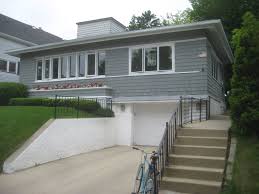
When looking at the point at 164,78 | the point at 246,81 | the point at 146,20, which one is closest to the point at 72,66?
the point at 164,78

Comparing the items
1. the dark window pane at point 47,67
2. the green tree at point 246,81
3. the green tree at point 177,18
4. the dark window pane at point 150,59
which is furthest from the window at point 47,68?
the green tree at point 177,18

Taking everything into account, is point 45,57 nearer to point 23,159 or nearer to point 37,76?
point 37,76

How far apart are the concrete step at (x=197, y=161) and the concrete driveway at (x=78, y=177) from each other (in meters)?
1.30

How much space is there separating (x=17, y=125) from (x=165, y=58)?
7.21m

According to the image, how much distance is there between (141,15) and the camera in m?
52.1

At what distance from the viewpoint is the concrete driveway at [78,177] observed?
7219 millimetres

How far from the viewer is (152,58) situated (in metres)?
14.3

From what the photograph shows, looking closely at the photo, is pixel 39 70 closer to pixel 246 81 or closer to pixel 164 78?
pixel 164 78

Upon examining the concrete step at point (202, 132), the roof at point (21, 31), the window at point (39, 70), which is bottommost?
the concrete step at point (202, 132)

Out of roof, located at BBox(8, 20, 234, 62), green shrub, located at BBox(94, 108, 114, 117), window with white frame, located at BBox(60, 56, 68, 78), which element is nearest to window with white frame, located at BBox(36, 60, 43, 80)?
roof, located at BBox(8, 20, 234, 62)

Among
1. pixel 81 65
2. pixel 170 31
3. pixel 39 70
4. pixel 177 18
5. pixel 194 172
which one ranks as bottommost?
pixel 194 172

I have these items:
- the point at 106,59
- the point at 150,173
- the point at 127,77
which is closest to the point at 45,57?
the point at 106,59

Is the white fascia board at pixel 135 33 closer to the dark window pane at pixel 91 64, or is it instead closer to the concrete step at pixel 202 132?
the dark window pane at pixel 91 64

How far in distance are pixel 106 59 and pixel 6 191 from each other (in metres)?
9.72
